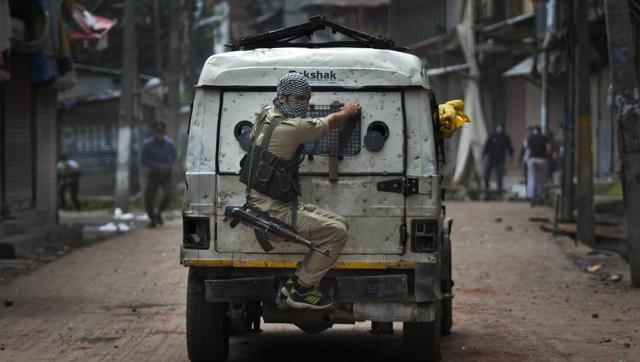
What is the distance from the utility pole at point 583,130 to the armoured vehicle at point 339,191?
960 centimetres

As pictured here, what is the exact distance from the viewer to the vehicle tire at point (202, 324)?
26.3 feet

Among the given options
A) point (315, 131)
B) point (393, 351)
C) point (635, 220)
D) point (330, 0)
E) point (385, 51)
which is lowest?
point (393, 351)

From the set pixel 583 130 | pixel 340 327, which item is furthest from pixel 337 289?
pixel 583 130

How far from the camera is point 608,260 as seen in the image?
1537 cm

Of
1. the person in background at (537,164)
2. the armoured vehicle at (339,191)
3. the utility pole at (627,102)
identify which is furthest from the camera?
the person in background at (537,164)

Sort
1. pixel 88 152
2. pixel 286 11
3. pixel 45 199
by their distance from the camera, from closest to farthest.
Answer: pixel 45 199, pixel 88 152, pixel 286 11

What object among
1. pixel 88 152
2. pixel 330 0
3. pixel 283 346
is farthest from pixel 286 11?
pixel 283 346

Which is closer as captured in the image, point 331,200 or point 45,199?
Result: point 331,200

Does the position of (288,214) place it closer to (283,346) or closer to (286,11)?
(283,346)

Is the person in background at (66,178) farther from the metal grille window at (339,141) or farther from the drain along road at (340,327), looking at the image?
the metal grille window at (339,141)

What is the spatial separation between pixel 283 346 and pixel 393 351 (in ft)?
2.92

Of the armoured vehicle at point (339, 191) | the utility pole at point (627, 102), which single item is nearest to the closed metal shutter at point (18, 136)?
the utility pole at point (627, 102)

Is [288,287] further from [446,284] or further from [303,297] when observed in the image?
[446,284]

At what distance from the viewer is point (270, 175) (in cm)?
750
